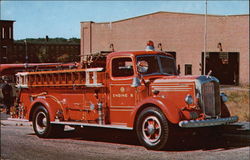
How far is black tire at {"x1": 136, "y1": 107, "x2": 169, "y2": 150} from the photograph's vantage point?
880 cm

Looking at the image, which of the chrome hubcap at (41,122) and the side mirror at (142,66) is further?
the chrome hubcap at (41,122)

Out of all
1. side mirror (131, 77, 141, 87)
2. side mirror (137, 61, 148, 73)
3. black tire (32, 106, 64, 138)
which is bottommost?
black tire (32, 106, 64, 138)

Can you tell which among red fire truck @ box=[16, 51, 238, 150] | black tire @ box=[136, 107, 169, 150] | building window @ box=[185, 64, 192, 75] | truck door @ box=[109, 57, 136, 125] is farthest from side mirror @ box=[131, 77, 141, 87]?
building window @ box=[185, 64, 192, 75]

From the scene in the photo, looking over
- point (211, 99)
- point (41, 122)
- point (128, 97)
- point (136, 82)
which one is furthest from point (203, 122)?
point (41, 122)

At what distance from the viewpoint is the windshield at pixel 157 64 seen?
10.1 m

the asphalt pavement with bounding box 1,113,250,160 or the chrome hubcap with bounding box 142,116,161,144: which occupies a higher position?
the chrome hubcap with bounding box 142,116,161,144

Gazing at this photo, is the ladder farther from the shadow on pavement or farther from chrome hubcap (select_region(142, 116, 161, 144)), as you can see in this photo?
chrome hubcap (select_region(142, 116, 161, 144))

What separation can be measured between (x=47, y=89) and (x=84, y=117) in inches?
68.7

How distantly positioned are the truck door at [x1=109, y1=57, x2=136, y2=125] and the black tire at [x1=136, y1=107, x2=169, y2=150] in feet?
2.14

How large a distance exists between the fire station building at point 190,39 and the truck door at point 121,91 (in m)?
31.1

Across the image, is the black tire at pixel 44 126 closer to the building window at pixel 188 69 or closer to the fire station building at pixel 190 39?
the fire station building at pixel 190 39

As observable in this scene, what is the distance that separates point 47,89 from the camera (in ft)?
38.9

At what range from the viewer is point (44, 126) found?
1177cm

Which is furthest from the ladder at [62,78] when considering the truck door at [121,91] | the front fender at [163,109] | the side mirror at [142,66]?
the front fender at [163,109]
